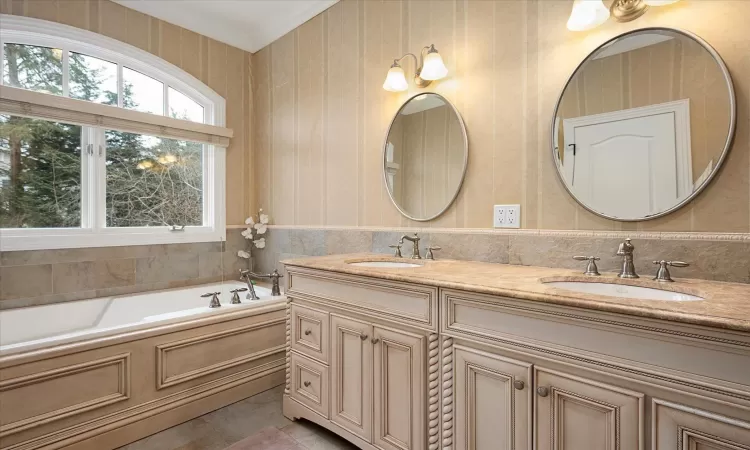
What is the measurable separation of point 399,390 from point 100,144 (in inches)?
100

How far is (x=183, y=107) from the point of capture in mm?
2891

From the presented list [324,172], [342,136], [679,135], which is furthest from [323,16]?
[679,135]

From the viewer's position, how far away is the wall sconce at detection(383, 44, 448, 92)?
6.14 feet

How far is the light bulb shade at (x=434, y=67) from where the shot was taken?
1866 mm

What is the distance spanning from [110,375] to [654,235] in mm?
2441

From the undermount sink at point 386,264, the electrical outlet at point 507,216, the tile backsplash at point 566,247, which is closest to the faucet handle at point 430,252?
the tile backsplash at point 566,247

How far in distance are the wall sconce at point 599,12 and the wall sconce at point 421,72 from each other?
0.63 metres

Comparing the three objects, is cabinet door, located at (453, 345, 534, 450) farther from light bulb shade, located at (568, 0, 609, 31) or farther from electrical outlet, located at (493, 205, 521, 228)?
light bulb shade, located at (568, 0, 609, 31)

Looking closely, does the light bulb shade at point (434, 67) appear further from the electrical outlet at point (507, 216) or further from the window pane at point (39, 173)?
the window pane at point (39, 173)

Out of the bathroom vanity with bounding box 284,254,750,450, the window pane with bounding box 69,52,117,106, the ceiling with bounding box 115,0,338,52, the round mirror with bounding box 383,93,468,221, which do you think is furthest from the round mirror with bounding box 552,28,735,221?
the window pane with bounding box 69,52,117,106

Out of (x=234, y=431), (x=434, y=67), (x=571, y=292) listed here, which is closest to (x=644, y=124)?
(x=571, y=292)

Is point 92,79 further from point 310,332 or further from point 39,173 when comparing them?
point 310,332

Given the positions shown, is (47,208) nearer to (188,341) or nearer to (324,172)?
(188,341)

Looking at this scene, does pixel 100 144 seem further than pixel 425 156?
Yes
